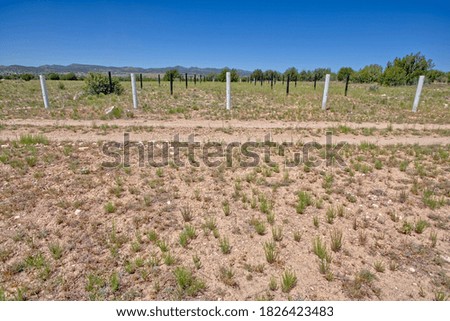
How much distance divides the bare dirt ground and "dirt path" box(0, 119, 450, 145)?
1.43 metres

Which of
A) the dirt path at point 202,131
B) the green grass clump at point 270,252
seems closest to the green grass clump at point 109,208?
the green grass clump at point 270,252

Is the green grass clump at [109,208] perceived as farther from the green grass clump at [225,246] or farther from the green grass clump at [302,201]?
the green grass clump at [302,201]

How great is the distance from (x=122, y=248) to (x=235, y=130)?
A: 6318 millimetres

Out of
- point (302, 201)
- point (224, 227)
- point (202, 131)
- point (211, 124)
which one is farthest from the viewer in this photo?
point (211, 124)

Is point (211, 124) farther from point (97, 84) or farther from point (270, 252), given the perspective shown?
point (97, 84)

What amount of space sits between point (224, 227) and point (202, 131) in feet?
18.2

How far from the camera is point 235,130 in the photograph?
8.91 metres

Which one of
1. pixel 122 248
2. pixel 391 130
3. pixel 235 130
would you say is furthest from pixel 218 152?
pixel 391 130

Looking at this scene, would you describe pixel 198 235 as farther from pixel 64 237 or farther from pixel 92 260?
pixel 64 237

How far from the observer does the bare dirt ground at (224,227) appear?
104 inches

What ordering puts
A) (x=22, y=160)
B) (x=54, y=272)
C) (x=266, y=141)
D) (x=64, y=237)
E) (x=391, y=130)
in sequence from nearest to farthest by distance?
1. (x=54, y=272)
2. (x=64, y=237)
3. (x=22, y=160)
4. (x=266, y=141)
5. (x=391, y=130)

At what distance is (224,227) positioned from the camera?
362cm

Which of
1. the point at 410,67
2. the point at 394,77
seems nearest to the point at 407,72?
the point at 410,67
